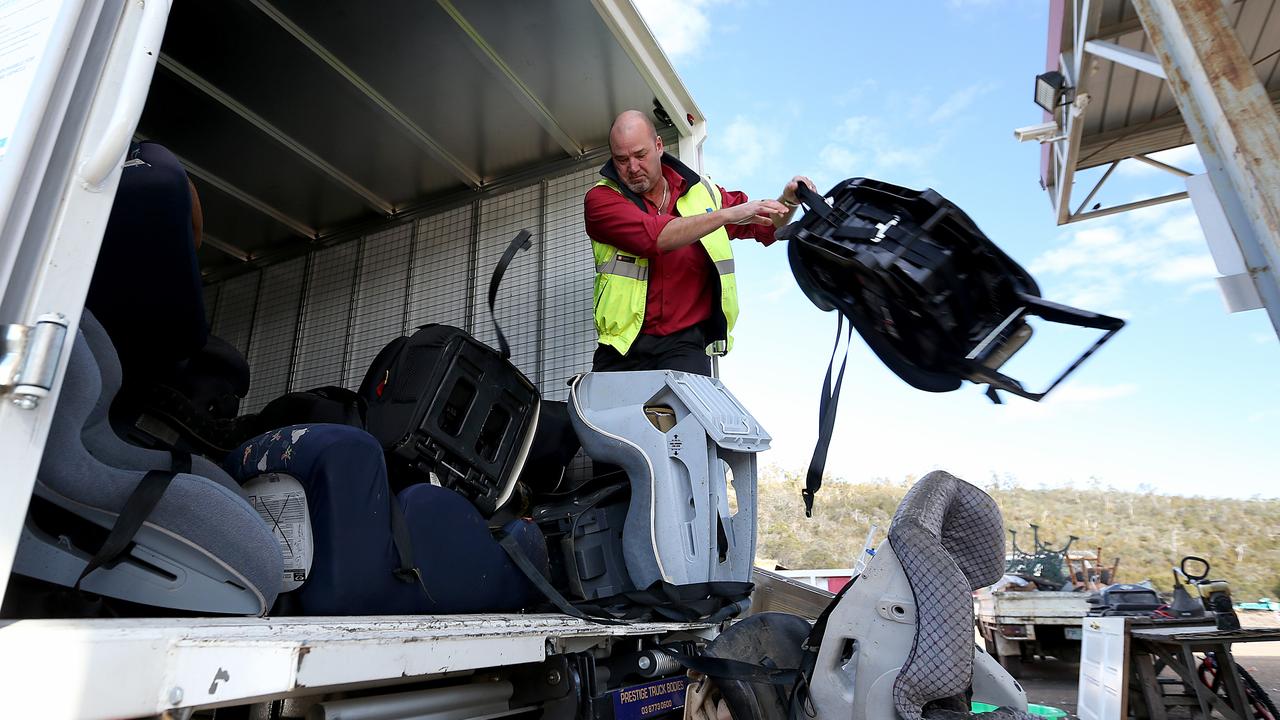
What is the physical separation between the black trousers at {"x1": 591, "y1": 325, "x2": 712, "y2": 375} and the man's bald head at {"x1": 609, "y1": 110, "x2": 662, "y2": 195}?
78cm

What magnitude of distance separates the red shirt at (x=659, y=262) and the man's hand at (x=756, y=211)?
0.29 m

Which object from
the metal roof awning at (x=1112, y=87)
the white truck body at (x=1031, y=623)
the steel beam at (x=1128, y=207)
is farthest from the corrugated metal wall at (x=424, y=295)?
the white truck body at (x=1031, y=623)

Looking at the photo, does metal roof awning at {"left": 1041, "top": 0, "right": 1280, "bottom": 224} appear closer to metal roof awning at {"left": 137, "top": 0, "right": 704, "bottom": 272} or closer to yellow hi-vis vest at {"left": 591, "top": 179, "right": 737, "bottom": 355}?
yellow hi-vis vest at {"left": 591, "top": 179, "right": 737, "bottom": 355}

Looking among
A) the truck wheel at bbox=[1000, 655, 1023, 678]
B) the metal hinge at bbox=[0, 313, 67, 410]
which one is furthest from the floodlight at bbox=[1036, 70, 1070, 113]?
the truck wheel at bbox=[1000, 655, 1023, 678]

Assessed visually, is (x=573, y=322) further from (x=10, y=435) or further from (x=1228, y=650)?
(x=1228, y=650)

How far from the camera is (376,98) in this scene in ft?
13.8

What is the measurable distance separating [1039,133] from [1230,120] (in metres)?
4.31

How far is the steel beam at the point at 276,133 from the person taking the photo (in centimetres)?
391

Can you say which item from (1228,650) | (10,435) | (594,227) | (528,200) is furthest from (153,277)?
(1228,650)

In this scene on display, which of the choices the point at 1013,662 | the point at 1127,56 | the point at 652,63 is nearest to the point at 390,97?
the point at 652,63

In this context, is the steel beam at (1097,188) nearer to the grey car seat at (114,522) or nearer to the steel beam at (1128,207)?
the steel beam at (1128,207)

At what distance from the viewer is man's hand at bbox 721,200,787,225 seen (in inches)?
120

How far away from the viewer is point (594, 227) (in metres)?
3.50

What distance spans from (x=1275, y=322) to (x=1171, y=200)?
5524mm
